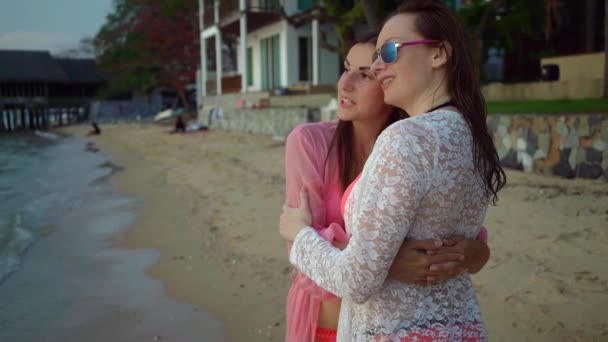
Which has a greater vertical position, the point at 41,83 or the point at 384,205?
the point at 41,83

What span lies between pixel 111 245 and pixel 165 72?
32.3 metres

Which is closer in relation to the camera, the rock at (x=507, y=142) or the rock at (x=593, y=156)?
the rock at (x=593, y=156)

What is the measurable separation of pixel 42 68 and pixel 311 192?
2136 inches

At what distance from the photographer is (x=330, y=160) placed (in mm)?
1871

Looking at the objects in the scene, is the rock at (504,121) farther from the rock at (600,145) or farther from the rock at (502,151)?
the rock at (600,145)

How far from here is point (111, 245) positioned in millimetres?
7254

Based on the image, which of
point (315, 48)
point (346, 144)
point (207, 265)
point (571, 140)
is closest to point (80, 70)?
point (315, 48)

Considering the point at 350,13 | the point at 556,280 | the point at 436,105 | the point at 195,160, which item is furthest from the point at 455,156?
the point at 195,160

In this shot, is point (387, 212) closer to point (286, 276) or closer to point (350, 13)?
point (286, 276)

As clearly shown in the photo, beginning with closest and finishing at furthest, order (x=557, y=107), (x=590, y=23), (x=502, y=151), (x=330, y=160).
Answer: (x=330, y=160), (x=557, y=107), (x=502, y=151), (x=590, y=23)

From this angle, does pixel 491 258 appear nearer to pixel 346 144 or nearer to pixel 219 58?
pixel 346 144

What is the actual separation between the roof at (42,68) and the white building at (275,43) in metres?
29.3

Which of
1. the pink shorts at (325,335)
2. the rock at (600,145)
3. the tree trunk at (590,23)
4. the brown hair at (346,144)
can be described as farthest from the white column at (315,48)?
the pink shorts at (325,335)

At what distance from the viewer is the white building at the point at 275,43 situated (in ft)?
63.4
